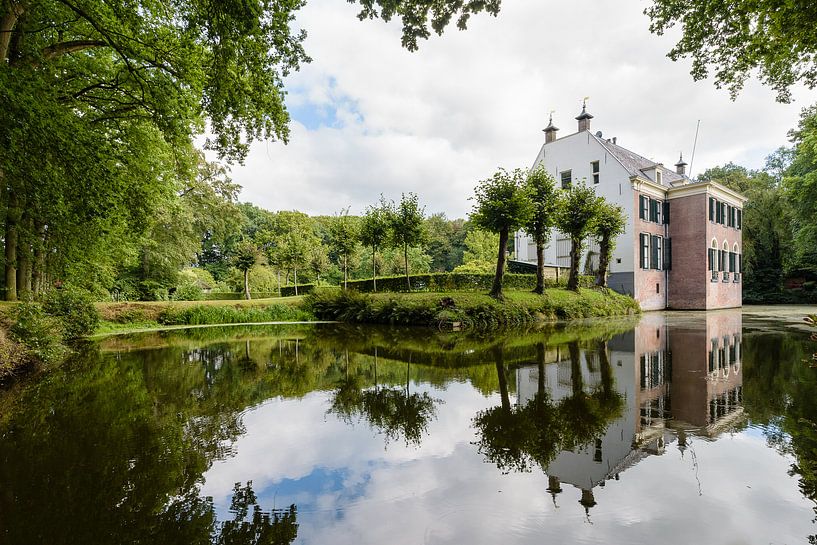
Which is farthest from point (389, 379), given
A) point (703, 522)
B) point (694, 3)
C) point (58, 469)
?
point (694, 3)

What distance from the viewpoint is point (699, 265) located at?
25531 mm

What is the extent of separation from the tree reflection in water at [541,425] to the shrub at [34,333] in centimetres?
897

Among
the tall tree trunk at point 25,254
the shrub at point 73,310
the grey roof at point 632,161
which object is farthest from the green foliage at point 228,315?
the grey roof at point 632,161

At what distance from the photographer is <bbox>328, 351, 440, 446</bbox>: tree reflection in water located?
394 cm

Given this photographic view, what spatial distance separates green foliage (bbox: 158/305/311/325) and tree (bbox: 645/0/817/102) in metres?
18.0

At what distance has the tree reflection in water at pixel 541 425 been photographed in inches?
126

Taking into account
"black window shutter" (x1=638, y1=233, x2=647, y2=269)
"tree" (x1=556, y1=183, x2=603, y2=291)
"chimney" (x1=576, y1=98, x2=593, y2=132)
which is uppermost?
"chimney" (x1=576, y1=98, x2=593, y2=132)

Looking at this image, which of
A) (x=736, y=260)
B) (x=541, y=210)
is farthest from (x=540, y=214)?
(x=736, y=260)

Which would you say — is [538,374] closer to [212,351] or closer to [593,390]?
[593,390]

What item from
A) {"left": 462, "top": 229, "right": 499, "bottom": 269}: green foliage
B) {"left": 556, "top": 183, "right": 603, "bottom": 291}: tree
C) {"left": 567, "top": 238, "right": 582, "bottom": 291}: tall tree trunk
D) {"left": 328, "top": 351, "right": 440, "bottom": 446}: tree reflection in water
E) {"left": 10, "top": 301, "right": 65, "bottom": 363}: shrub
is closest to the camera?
A: {"left": 328, "top": 351, "right": 440, "bottom": 446}: tree reflection in water

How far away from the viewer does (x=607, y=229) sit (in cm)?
2181

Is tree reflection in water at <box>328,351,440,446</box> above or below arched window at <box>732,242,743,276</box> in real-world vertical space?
below

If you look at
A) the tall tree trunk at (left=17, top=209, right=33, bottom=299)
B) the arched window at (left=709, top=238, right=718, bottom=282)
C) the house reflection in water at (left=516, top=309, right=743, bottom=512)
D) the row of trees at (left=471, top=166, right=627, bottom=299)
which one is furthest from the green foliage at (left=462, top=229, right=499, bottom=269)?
the tall tree trunk at (left=17, top=209, right=33, bottom=299)

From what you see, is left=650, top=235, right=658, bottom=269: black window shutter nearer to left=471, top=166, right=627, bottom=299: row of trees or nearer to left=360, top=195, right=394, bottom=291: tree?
left=471, top=166, right=627, bottom=299: row of trees
